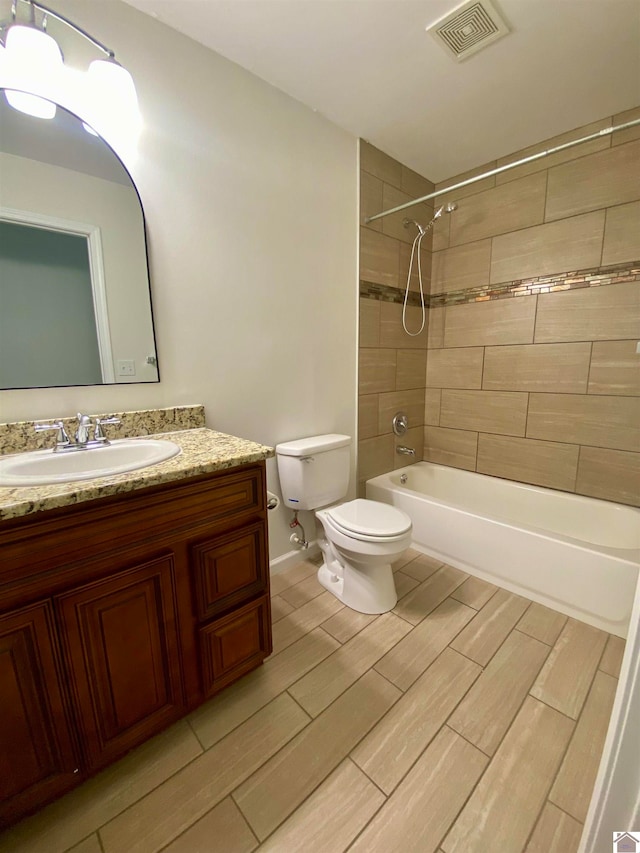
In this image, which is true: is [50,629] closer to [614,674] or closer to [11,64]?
[11,64]

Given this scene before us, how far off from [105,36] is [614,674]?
2.90 meters

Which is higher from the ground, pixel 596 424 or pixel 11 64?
pixel 11 64

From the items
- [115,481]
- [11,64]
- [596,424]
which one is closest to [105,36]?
[11,64]

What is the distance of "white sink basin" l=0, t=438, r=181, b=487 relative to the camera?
0.91 m

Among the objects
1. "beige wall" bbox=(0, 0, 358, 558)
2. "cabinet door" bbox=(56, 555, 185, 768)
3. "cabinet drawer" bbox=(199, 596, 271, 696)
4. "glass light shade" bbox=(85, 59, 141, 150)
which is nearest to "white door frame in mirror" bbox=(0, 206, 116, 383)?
"beige wall" bbox=(0, 0, 358, 558)

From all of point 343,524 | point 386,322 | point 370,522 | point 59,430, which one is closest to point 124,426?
point 59,430

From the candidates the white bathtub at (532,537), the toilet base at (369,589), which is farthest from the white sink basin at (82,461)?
the white bathtub at (532,537)

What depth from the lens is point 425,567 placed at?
2064 mm

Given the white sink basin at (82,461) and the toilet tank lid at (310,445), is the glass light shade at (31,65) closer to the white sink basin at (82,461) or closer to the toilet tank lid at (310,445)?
the white sink basin at (82,461)

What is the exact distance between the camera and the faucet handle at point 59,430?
1166mm

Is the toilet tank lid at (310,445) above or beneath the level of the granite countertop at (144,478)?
beneath

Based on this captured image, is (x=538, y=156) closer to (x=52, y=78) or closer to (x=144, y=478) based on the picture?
(x=52, y=78)

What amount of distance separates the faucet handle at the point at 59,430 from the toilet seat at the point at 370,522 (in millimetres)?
1112

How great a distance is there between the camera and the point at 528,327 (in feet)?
7.32
